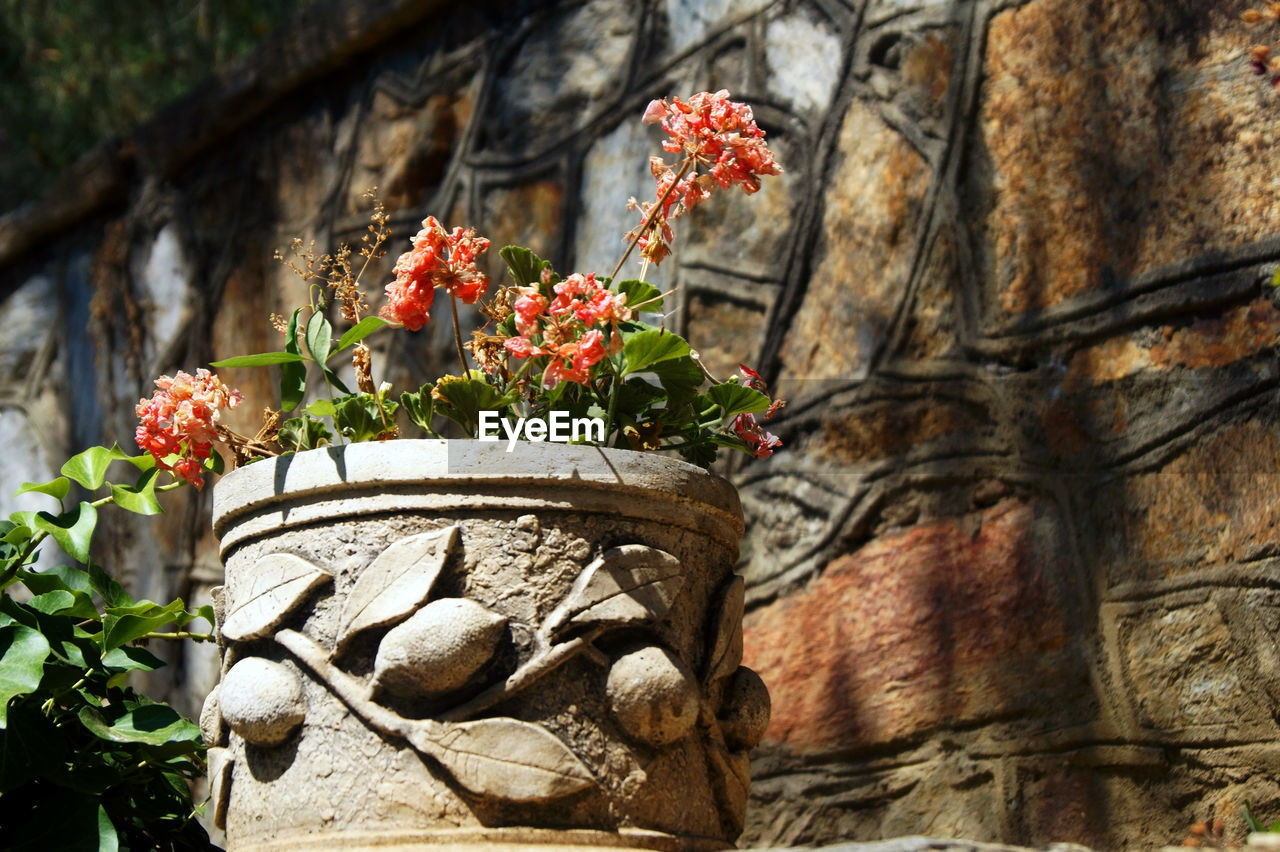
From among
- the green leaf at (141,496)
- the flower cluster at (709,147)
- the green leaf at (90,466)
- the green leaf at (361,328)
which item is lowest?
the green leaf at (141,496)

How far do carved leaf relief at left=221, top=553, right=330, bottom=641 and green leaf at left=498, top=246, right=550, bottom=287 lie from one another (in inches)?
17.7

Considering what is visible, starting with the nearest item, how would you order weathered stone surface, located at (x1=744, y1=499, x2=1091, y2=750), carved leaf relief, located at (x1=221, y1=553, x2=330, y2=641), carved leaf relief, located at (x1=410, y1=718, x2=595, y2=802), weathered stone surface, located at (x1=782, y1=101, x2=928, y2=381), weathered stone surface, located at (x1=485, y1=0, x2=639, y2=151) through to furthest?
carved leaf relief, located at (x1=410, y1=718, x2=595, y2=802), carved leaf relief, located at (x1=221, y1=553, x2=330, y2=641), weathered stone surface, located at (x1=744, y1=499, x2=1091, y2=750), weathered stone surface, located at (x1=782, y1=101, x2=928, y2=381), weathered stone surface, located at (x1=485, y1=0, x2=639, y2=151)

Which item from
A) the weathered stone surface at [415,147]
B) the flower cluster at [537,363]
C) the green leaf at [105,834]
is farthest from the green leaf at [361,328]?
the weathered stone surface at [415,147]

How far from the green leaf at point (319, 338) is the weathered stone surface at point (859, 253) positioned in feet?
3.62

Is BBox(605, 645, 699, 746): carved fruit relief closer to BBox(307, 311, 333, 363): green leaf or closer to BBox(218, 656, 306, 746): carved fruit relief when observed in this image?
BBox(218, 656, 306, 746): carved fruit relief

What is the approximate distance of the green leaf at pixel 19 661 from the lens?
1424mm

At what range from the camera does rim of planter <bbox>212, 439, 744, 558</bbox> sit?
1.38 m

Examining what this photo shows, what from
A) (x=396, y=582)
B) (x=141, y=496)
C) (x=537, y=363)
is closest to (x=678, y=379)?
(x=537, y=363)

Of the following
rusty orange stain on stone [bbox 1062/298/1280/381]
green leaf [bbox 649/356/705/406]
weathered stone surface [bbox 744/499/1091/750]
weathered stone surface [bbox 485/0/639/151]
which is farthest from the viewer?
weathered stone surface [bbox 485/0/639/151]

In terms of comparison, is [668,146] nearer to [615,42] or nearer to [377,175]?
[615,42]

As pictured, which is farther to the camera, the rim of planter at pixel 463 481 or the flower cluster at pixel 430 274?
the flower cluster at pixel 430 274

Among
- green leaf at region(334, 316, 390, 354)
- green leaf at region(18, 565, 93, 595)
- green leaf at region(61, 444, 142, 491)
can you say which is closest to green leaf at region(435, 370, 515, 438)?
green leaf at region(334, 316, 390, 354)

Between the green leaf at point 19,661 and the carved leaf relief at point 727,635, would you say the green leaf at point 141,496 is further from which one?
the carved leaf relief at point 727,635

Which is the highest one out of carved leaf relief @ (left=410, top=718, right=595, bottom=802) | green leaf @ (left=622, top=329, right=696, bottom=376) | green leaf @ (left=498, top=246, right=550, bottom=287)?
green leaf @ (left=498, top=246, right=550, bottom=287)
